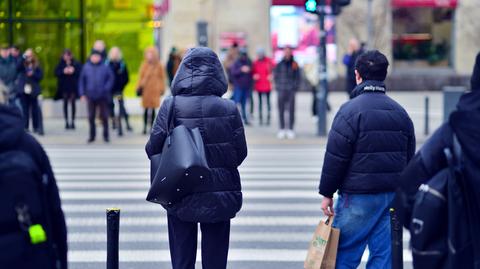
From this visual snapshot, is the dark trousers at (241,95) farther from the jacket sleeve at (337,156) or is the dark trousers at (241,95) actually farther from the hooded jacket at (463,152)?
the hooded jacket at (463,152)

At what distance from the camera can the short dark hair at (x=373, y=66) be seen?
23.9 feet

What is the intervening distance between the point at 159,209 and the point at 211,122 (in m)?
6.02

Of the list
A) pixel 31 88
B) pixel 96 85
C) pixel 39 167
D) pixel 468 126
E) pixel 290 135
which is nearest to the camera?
pixel 39 167

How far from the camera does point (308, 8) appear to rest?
21.5 metres

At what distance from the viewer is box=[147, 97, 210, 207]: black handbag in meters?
6.89

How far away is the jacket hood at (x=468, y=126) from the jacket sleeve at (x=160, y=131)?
2.53 metres

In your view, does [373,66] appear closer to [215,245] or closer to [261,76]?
[215,245]

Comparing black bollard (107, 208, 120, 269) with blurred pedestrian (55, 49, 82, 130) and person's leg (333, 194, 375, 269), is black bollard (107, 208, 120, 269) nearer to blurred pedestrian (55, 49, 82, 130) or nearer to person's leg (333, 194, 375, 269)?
person's leg (333, 194, 375, 269)

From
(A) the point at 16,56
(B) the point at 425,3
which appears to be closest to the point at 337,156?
(A) the point at 16,56

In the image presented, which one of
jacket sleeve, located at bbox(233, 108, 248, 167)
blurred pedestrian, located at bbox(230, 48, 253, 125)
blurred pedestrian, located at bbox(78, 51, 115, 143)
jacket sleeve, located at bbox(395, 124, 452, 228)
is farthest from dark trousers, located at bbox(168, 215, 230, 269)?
blurred pedestrian, located at bbox(230, 48, 253, 125)

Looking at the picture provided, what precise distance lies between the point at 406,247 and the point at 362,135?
3.67m

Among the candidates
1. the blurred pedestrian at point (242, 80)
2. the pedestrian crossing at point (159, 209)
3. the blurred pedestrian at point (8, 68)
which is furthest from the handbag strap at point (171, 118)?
the blurred pedestrian at point (242, 80)

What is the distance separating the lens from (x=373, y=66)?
23.9ft

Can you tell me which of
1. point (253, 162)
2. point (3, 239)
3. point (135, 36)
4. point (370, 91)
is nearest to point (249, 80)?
point (135, 36)
